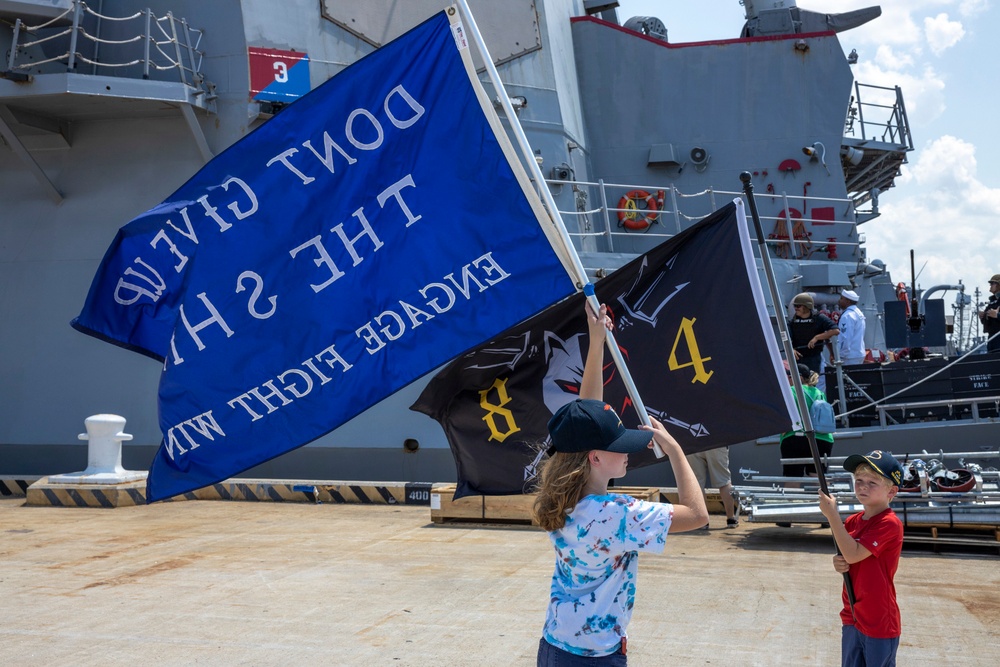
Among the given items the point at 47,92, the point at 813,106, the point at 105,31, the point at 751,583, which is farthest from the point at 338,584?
the point at 813,106

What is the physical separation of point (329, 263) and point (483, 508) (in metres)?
5.19

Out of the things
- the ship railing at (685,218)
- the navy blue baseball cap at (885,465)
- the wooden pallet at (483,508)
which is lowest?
the wooden pallet at (483,508)

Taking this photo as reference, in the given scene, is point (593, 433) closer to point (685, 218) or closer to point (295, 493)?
point (295, 493)

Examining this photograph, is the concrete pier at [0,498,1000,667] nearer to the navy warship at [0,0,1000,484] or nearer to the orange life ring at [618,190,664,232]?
the navy warship at [0,0,1000,484]

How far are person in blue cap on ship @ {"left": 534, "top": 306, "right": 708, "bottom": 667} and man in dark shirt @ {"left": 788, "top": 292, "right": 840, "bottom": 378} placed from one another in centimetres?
675

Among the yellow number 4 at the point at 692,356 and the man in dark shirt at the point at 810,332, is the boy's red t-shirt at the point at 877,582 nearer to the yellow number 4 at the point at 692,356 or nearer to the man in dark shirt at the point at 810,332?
the yellow number 4 at the point at 692,356

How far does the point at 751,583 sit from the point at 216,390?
12.8ft

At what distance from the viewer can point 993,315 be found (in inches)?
398

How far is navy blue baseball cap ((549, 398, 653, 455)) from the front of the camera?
2578mm

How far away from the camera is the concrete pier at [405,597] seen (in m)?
4.87

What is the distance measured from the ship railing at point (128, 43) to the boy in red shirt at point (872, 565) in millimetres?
8964

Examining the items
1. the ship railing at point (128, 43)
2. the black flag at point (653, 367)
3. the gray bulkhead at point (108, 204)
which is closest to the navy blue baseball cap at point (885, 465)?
the black flag at point (653, 367)

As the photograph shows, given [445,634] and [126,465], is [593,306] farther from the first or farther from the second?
[126,465]

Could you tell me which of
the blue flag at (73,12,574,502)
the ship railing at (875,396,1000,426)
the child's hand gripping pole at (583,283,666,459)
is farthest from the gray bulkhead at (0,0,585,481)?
the child's hand gripping pole at (583,283,666,459)
